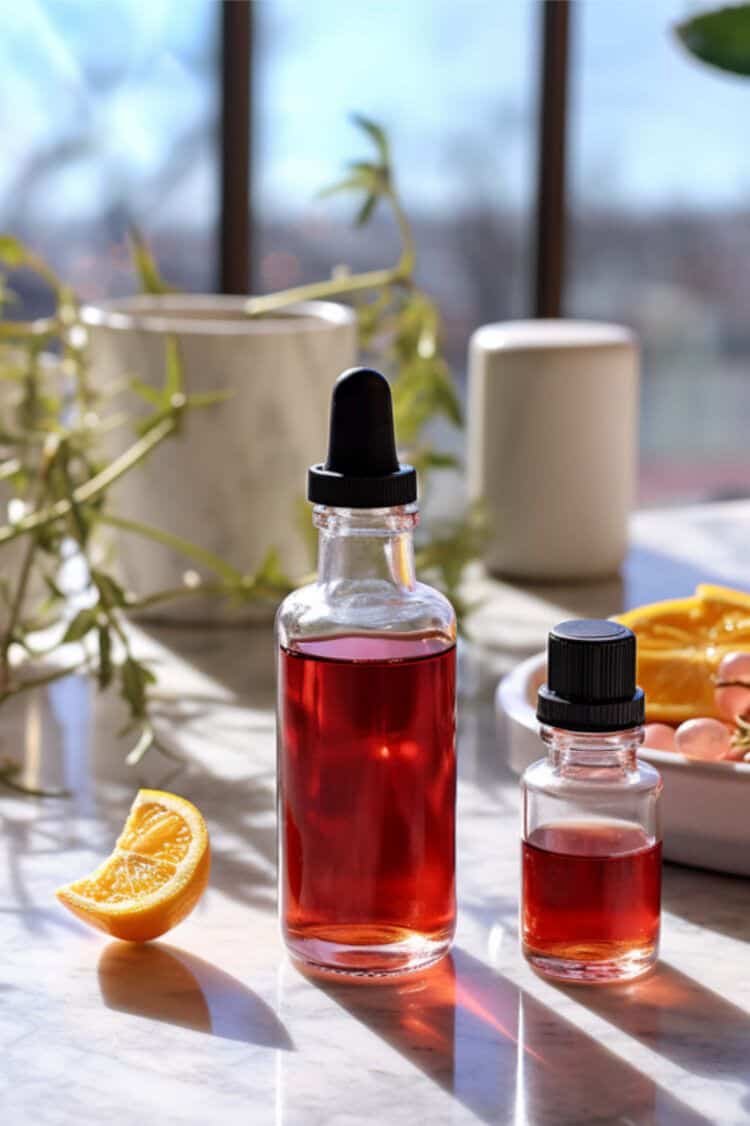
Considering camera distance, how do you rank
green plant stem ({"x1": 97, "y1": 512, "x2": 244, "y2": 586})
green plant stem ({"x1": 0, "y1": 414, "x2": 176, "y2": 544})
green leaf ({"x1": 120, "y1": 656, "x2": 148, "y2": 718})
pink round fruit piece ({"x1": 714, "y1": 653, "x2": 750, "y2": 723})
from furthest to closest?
1. green plant stem ({"x1": 97, "y1": 512, "x2": 244, "y2": 586})
2. green plant stem ({"x1": 0, "y1": 414, "x2": 176, "y2": 544})
3. green leaf ({"x1": 120, "y1": 656, "x2": 148, "y2": 718})
4. pink round fruit piece ({"x1": 714, "y1": 653, "x2": 750, "y2": 723})

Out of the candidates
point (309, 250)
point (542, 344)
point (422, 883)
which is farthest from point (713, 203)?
point (422, 883)

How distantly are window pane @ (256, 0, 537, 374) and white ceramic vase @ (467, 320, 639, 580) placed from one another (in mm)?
2535

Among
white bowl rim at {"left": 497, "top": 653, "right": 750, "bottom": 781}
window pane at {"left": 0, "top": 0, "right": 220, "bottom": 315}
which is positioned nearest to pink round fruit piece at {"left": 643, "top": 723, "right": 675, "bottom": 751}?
white bowl rim at {"left": 497, "top": 653, "right": 750, "bottom": 781}

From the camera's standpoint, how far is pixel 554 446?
1420 millimetres

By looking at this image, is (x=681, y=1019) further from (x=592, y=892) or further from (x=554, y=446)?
(x=554, y=446)

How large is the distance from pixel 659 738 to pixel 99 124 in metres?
3.13

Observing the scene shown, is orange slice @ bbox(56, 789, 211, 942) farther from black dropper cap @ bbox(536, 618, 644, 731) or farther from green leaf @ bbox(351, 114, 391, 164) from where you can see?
green leaf @ bbox(351, 114, 391, 164)

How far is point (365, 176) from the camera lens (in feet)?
4.06

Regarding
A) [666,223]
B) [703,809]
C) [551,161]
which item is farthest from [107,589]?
[666,223]

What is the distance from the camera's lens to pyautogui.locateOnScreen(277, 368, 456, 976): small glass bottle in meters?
0.67

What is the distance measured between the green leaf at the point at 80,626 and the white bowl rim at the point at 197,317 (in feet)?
1.21

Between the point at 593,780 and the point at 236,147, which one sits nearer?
the point at 593,780

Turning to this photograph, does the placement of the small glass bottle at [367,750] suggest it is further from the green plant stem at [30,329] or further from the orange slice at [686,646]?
the green plant stem at [30,329]

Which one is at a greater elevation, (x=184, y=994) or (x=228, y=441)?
(x=228, y=441)
